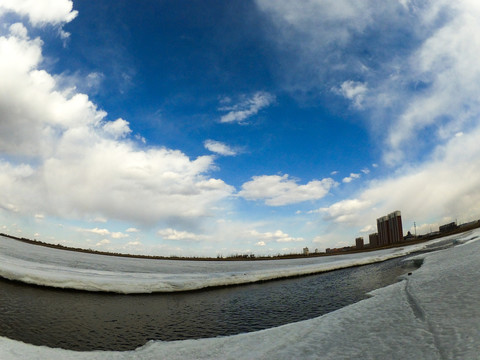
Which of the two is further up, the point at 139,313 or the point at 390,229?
the point at 139,313

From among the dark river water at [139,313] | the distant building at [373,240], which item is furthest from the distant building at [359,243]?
the dark river water at [139,313]

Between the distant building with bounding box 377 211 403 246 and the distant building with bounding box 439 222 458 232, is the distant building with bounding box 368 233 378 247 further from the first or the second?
the distant building with bounding box 439 222 458 232

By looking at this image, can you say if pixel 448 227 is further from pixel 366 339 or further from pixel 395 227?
pixel 366 339

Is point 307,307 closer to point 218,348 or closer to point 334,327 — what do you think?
point 334,327

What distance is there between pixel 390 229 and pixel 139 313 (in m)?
123

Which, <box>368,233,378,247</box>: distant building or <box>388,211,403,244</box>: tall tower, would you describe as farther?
<box>368,233,378,247</box>: distant building

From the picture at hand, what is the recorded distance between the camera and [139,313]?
32.0 feet

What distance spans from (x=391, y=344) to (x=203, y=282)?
1326cm

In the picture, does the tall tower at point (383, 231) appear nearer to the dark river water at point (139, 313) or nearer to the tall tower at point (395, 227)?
the tall tower at point (395, 227)

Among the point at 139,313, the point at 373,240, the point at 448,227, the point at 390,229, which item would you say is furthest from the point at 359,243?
the point at 139,313

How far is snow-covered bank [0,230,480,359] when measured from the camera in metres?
4.05

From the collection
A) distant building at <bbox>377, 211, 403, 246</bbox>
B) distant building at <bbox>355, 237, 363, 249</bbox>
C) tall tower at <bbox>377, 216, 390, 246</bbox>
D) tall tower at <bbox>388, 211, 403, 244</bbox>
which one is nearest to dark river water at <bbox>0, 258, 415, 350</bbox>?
tall tower at <bbox>388, 211, 403, 244</bbox>

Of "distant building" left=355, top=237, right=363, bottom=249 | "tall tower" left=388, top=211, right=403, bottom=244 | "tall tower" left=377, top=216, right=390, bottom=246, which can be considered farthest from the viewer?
"distant building" left=355, top=237, right=363, bottom=249

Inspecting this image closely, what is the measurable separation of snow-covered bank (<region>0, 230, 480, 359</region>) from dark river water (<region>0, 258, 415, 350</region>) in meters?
1.11
